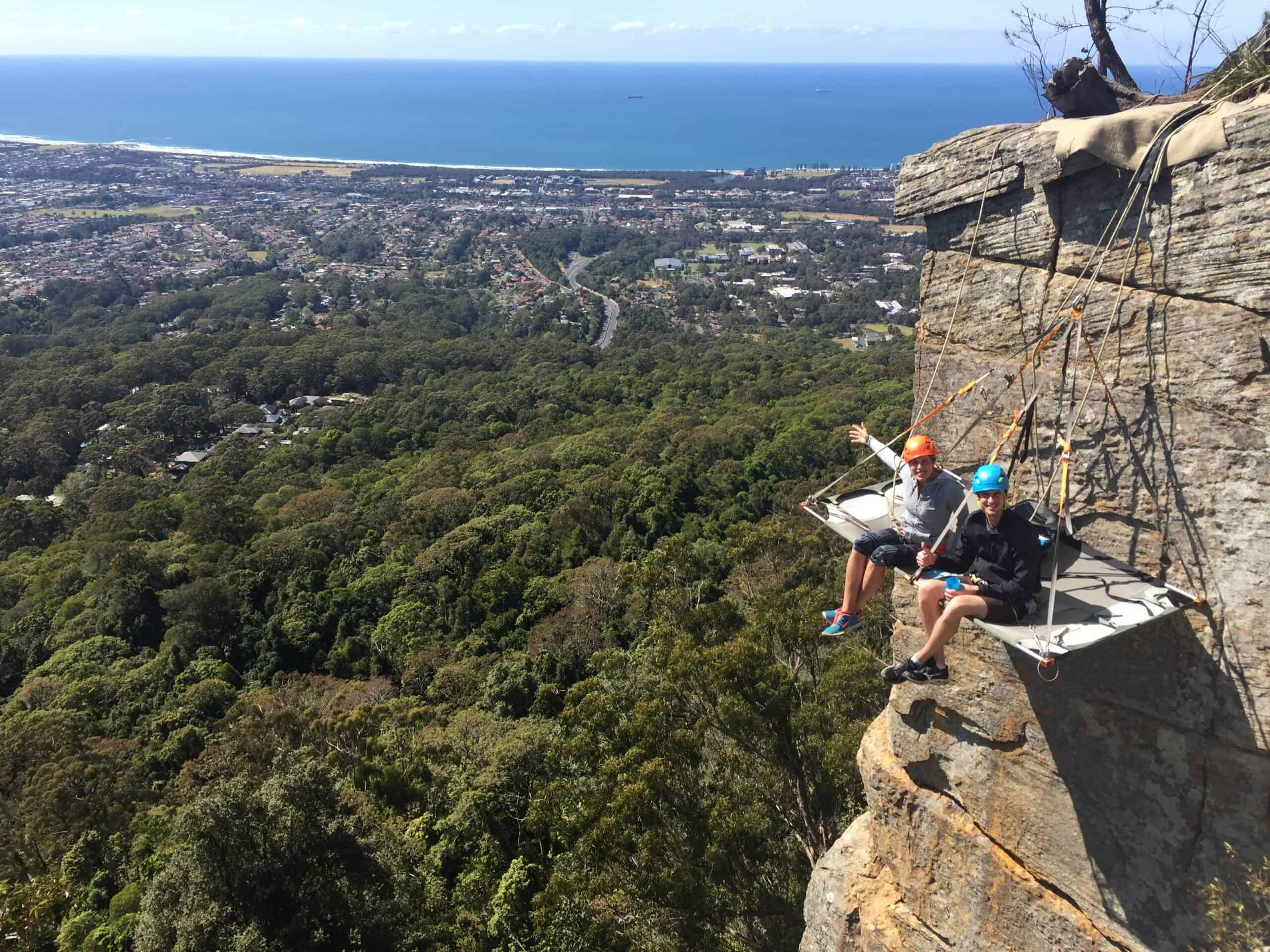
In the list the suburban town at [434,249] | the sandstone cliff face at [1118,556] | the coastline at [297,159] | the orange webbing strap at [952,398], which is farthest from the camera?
the coastline at [297,159]

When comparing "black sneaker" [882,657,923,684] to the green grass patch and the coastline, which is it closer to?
the green grass patch

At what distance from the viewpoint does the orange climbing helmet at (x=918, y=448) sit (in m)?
5.22

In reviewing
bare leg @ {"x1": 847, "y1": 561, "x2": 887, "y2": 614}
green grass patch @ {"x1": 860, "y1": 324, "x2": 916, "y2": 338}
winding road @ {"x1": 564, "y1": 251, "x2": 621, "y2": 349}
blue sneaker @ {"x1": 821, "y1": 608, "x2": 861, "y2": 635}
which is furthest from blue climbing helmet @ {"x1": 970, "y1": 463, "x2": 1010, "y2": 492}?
green grass patch @ {"x1": 860, "y1": 324, "x2": 916, "y2": 338}

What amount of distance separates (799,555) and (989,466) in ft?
39.3

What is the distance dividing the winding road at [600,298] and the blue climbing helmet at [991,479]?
67.6 metres

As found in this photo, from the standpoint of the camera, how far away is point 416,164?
162 meters

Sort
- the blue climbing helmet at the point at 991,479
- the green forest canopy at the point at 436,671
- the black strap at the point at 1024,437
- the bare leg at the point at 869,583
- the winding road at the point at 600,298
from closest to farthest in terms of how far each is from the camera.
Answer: the blue climbing helmet at the point at 991,479 < the black strap at the point at 1024,437 < the bare leg at the point at 869,583 < the green forest canopy at the point at 436,671 < the winding road at the point at 600,298

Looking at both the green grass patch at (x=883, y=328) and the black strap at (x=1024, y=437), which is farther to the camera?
the green grass patch at (x=883, y=328)

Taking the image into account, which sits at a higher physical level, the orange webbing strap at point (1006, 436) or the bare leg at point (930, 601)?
the orange webbing strap at point (1006, 436)

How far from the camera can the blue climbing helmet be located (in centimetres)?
465

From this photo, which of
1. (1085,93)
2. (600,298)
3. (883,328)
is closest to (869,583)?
(1085,93)

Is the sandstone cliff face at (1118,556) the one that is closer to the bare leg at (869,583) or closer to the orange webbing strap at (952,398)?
the orange webbing strap at (952,398)

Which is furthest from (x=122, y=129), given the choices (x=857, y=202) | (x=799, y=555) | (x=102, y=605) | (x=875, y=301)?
(x=799, y=555)

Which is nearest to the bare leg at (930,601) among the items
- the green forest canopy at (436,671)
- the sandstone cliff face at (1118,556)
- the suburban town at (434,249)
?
the sandstone cliff face at (1118,556)
